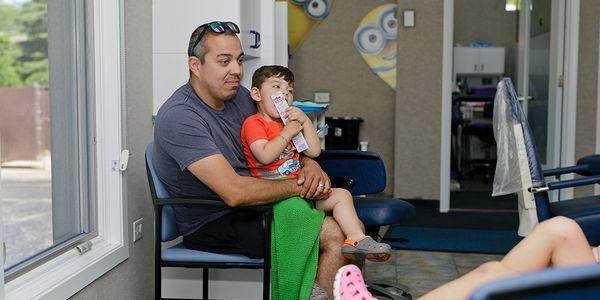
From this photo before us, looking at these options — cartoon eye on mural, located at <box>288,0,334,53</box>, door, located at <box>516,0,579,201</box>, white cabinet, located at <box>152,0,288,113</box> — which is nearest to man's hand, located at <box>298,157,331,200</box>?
white cabinet, located at <box>152,0,288,113</box>

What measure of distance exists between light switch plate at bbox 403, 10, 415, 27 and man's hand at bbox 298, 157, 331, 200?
11.9 ft

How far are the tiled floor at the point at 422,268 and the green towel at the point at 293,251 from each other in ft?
3.78

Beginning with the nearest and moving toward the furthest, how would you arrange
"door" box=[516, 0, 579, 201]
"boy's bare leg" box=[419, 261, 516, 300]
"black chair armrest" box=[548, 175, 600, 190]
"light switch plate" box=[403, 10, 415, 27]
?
"boy's bare leg" box=[419, 261, 516, 300], "black chair armrest" box=[548, 175, 600, 190], "door" box=[516, 0, 579, 201], "light switch plate" box=[403, 10, 415, 27]

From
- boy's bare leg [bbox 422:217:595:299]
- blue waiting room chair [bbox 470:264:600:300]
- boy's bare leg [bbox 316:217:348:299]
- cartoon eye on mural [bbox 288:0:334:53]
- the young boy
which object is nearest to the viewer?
blue waiting room chair [bbox 470:264:600:300]

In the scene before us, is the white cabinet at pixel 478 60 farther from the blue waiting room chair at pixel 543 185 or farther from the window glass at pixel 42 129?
the window glass at pixel 42 129

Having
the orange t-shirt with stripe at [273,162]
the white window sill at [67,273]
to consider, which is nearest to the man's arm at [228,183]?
the orange t-shirt with stripe at [273,162]

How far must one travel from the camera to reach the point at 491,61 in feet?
31.0

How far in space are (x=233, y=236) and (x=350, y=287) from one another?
2.06ft

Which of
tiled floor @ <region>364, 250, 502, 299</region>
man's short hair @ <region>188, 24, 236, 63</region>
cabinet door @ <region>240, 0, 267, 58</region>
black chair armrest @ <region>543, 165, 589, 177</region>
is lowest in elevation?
tiled floor @ <region>364, 250, 502, 299</region>

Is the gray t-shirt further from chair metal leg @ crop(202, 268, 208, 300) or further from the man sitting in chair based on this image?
chair metal leg @ crop(202, 268, 208, 300)

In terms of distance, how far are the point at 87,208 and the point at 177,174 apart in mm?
452

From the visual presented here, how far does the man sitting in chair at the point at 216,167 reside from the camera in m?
2.45

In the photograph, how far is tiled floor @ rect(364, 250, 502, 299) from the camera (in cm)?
372

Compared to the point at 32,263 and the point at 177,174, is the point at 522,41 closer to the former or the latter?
the point at 177,174
